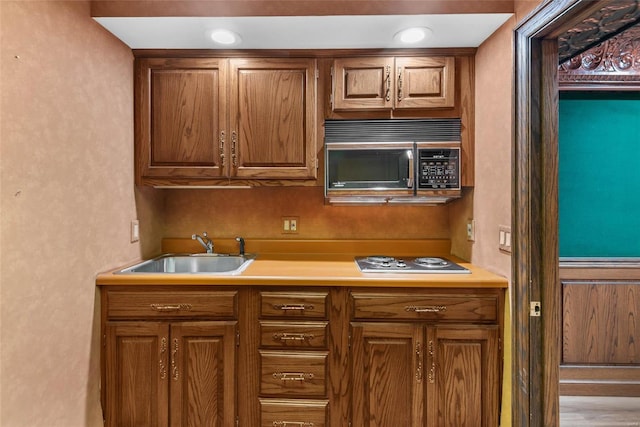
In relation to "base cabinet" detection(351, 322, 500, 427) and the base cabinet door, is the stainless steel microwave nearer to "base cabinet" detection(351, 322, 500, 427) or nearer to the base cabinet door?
"base cabinet" detection(351, 322, 500, 427)

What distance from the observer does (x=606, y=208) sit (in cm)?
222

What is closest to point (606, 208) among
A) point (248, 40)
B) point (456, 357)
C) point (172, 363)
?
point (456, 357)

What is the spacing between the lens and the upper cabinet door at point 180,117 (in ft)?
6.00

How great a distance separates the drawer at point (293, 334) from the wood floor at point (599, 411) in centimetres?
164

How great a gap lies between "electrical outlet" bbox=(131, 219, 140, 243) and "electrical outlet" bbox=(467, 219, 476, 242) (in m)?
2.01

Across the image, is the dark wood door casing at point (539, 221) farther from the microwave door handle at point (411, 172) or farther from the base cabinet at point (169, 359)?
the base cabinet at point (169, 359)

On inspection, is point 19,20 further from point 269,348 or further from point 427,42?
point 427,42

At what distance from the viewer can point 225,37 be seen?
1684 mm

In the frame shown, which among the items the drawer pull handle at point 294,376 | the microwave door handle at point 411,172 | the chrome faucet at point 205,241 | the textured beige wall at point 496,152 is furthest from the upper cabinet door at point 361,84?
the drawer pull handle at point 294,376

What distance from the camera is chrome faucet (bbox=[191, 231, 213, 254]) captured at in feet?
6.91

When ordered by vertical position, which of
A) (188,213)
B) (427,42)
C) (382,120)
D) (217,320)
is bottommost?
(217,320)

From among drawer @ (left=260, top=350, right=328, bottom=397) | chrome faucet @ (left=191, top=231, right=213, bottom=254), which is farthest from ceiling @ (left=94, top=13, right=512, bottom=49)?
drawer @ (left=260, top=350, right=328, bottom=397)

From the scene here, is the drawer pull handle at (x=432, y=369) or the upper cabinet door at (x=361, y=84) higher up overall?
the upper cabinet door at (x=361, y=84)

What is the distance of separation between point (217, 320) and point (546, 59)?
192 cm
